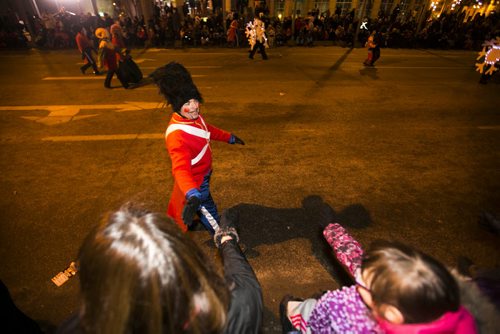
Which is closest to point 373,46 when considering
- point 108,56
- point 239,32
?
point 239,32

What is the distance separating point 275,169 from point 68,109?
579 cm

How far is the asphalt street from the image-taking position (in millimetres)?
3111

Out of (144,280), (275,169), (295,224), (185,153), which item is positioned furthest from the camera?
(275,169)

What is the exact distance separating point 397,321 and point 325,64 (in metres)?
11.8

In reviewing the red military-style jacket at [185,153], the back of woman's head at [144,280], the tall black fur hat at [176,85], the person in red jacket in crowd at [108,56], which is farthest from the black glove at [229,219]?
the person in red jacket in crowd at [108,56]

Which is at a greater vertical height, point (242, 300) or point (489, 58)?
point (242, 300)

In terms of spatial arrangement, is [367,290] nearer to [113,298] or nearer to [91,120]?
[113,298]

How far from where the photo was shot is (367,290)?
1254mm

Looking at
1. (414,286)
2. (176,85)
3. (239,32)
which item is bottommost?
(239,32)

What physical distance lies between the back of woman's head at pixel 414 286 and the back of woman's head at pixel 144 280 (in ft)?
2.21

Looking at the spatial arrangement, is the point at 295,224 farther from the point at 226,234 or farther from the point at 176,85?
the point at 176,85

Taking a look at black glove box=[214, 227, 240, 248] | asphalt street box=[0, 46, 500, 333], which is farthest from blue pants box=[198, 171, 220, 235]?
black glove box=[214, 227, 240, 248]

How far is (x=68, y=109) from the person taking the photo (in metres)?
6.93

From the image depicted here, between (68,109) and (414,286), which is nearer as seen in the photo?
(414,286)
